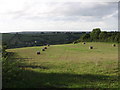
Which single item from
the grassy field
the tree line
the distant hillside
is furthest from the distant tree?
the grassy field

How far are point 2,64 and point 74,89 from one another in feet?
17.0

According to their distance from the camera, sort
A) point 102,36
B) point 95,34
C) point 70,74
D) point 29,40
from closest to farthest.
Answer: point 70,74, point 102,36, point 95,34, point 29,40

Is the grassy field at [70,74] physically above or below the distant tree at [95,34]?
below

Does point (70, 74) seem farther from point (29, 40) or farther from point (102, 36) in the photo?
point (29, 40)

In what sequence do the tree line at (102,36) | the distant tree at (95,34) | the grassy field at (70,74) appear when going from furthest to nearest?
1. the distant tree at (95,34)
2. the tree line at (102,36)
3. the grassy field at (70,74)

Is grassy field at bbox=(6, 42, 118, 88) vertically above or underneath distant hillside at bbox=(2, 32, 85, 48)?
underneath

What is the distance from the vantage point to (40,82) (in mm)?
11398

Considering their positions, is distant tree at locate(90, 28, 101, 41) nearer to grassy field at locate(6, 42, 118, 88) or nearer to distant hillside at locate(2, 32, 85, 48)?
distant hillside at locate(2, 32, 85, 48)

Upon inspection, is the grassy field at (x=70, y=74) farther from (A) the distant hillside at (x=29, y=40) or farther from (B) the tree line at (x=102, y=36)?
(A) the distant hillside at (x=29, y=40)

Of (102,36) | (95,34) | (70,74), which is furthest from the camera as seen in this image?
(95,34)

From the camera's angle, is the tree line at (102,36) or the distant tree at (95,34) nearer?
the tree line at (102,36)

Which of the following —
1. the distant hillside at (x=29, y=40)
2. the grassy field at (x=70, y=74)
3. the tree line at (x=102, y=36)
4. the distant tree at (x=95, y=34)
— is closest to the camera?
the grassy field at (x=70, y=74)

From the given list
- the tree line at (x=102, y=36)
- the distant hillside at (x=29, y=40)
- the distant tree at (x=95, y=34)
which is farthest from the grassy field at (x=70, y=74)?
the distant hillside at (x=29, y=40)

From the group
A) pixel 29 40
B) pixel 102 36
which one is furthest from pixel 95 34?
pixel 29 40
